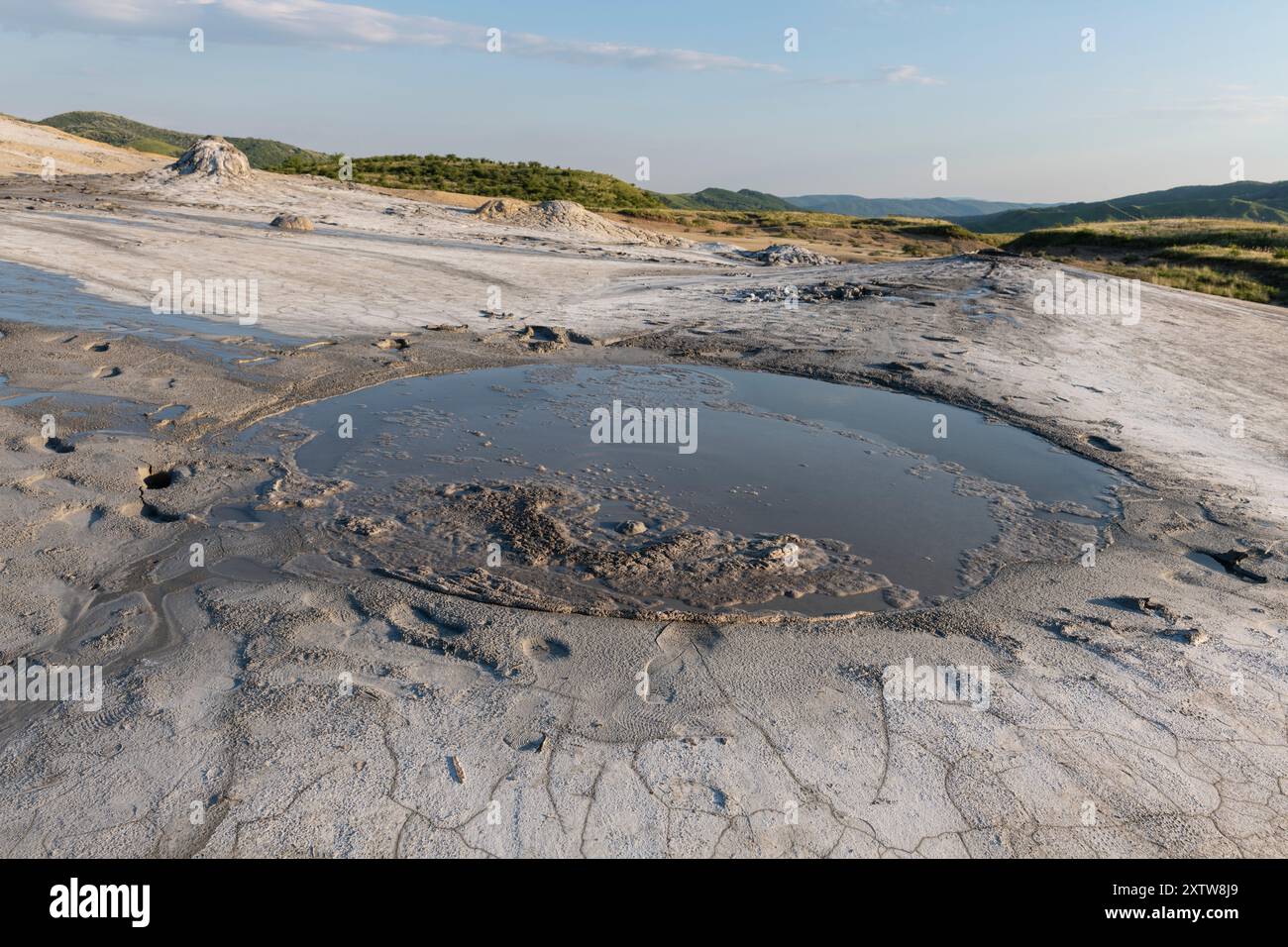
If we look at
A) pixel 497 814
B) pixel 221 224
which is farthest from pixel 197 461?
pixel 221 224

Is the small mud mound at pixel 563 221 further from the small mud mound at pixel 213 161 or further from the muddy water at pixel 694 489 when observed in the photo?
the muddy water at pixel 694 489

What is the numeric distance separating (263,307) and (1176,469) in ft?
37.5

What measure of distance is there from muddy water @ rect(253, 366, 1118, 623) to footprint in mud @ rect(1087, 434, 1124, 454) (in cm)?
45

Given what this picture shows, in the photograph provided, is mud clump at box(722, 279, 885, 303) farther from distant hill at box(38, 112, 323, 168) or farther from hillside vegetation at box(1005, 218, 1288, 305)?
distant hill at box(38, 112, 323, 168)

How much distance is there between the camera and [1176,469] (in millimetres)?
7129

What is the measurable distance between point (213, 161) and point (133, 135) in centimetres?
6927

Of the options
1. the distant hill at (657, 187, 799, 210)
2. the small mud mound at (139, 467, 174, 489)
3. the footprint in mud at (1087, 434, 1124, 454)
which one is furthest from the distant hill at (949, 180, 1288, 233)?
the small mud mound at (139, 467, 174, 489)

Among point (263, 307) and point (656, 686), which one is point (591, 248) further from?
point (656, 686)

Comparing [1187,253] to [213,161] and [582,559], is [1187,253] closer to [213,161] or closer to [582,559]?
[582,559]

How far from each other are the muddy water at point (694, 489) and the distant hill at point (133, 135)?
2944 inches

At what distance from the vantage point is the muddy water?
16.0ft

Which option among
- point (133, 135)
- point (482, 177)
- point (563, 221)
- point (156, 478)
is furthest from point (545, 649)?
point (133, 135)

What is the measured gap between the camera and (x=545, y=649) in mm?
4082

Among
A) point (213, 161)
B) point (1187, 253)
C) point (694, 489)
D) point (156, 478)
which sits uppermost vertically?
point (213, 161)
